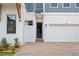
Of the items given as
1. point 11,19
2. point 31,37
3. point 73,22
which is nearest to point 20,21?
point 11,19

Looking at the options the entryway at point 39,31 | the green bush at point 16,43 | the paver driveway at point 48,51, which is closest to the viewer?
the paver driveway at point 48,51

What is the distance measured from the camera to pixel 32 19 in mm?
31688

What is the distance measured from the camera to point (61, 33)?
31.6 m

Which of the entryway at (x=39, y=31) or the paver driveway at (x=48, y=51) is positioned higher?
the entryway at (x=39, y=31)

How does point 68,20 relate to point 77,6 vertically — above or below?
below

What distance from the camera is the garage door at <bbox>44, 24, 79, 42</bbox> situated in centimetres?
3164

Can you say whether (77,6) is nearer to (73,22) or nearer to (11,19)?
(73,22)

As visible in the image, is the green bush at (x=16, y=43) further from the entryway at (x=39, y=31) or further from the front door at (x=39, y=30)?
the front door at (x=39, y=30)

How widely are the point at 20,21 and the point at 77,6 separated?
43.3 feet

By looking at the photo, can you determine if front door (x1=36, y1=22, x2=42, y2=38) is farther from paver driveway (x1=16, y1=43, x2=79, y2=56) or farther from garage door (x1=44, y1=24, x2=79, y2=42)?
paver driveway (x1=16, y1=43, x2=79, y2=56)

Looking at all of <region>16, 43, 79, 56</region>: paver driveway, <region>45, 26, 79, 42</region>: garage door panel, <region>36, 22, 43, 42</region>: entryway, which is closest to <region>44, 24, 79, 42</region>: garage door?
<region>45, 26, 79, 42</region>: garage door panel

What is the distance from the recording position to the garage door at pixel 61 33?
3164cm

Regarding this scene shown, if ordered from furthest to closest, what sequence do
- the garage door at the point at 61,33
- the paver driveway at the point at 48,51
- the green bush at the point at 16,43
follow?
the garage door at the point at 61,33 → the green bush at the point at 16,43 → the paver driveway at the point at 48,51

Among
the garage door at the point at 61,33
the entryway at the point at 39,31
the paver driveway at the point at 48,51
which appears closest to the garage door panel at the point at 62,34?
the garage door at the point at 61,33
